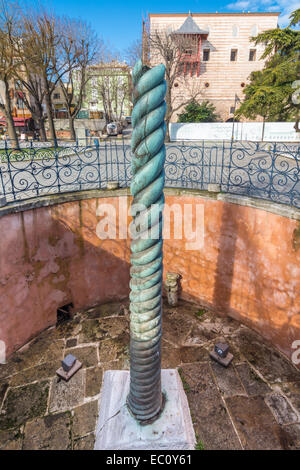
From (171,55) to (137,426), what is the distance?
23167 millimetres

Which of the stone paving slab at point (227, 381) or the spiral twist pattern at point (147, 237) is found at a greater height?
the spiral twist pattern at point (147, 237)

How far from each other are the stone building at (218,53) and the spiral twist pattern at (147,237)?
28.5 m

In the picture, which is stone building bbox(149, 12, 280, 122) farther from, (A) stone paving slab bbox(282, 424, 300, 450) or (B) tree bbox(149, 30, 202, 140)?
(A) stone paving slab bbox(282, 424, 300, 450)

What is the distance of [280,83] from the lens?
69.5ft

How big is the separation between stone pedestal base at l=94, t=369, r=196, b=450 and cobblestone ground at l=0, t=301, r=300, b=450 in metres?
1.79

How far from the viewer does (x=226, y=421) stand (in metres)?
4.62

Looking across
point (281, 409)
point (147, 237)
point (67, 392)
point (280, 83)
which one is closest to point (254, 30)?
point (280, 83)

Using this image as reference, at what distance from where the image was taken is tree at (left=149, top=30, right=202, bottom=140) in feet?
66.0

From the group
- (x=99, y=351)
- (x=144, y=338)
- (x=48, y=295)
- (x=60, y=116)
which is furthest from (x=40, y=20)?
(x=60, y=116)

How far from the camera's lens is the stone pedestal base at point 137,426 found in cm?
271

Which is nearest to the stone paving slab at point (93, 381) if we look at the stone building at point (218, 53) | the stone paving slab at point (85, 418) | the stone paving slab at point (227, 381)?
the stone paving slab at point (85, 418)
